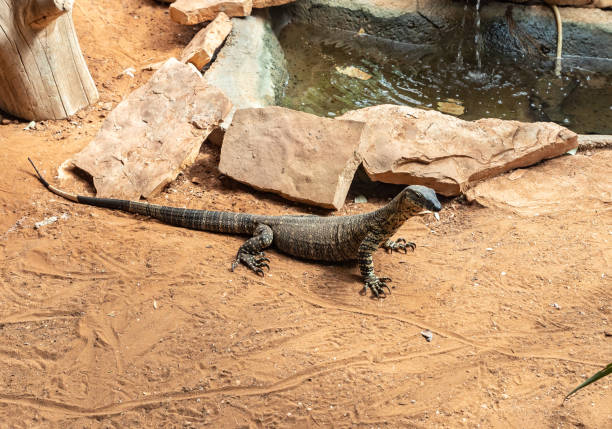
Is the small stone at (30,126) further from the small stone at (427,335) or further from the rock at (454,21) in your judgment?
the rock at (454,21)

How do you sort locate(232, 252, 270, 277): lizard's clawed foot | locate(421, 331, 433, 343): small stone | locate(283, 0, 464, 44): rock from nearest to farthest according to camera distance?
locate(421, 331, 433, 343): small stone, locate(232, 252, 270, 277): lizard's clawed foot, locate(283, 0, 464, 44): rock

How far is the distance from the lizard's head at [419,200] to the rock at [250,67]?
3.19m

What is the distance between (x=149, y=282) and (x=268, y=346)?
1.38m

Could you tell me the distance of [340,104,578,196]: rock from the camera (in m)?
5.83

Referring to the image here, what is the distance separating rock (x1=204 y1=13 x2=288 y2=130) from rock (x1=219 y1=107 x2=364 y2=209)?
2.14 ft

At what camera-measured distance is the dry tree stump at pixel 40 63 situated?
590 centimetres

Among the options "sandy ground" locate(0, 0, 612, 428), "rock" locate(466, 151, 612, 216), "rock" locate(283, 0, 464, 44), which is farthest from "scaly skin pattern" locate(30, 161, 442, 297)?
"rock" locate(283, 0, 464, 44)

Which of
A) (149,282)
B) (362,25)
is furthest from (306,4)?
(149,282)

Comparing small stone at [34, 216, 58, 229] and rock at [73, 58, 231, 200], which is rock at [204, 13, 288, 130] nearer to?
rock at [73, 58, 231, 200]

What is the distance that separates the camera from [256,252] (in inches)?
196

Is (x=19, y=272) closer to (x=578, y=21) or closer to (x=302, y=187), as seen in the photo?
(x=302, y=187)

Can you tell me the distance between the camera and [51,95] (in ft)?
21.9

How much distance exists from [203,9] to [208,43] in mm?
1192

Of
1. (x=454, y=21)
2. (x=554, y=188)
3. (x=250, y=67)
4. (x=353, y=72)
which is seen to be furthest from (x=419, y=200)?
(x=454, y=21)
